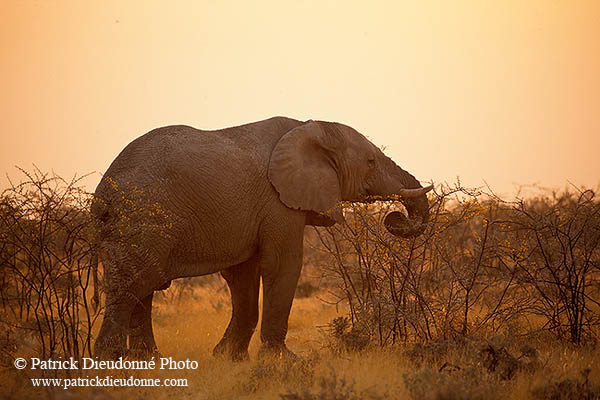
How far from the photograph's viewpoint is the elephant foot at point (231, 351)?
8922 millimetres

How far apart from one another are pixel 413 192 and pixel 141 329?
468 cm

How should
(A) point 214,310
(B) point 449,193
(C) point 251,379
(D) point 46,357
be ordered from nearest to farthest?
(C) point 251,379, (D) point 46,357, (B) point 449,193, (A) point 214,310

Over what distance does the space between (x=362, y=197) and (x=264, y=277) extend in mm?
2222

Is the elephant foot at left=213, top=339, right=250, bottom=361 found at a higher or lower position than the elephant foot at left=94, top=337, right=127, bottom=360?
lower

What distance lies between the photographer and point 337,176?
9594mm

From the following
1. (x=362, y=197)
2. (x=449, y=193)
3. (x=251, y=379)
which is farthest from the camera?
(x=362, y=197)

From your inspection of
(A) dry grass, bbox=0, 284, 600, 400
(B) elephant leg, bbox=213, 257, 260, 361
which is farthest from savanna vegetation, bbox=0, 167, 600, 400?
(B) elephant leg, bbox=213, 257, 260, 361

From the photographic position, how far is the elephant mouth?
29.8ft

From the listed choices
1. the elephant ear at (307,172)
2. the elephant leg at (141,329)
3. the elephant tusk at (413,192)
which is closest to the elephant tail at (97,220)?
the elephant leg at (141,329)

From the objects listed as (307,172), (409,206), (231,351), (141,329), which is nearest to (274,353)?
(231,351)

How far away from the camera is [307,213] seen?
30.6ft

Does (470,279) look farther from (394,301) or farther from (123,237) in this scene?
(123,237)

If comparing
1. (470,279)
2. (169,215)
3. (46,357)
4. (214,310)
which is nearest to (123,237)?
(169,215)

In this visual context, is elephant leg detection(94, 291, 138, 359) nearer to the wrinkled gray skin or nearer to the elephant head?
the wrinkled gray skin
